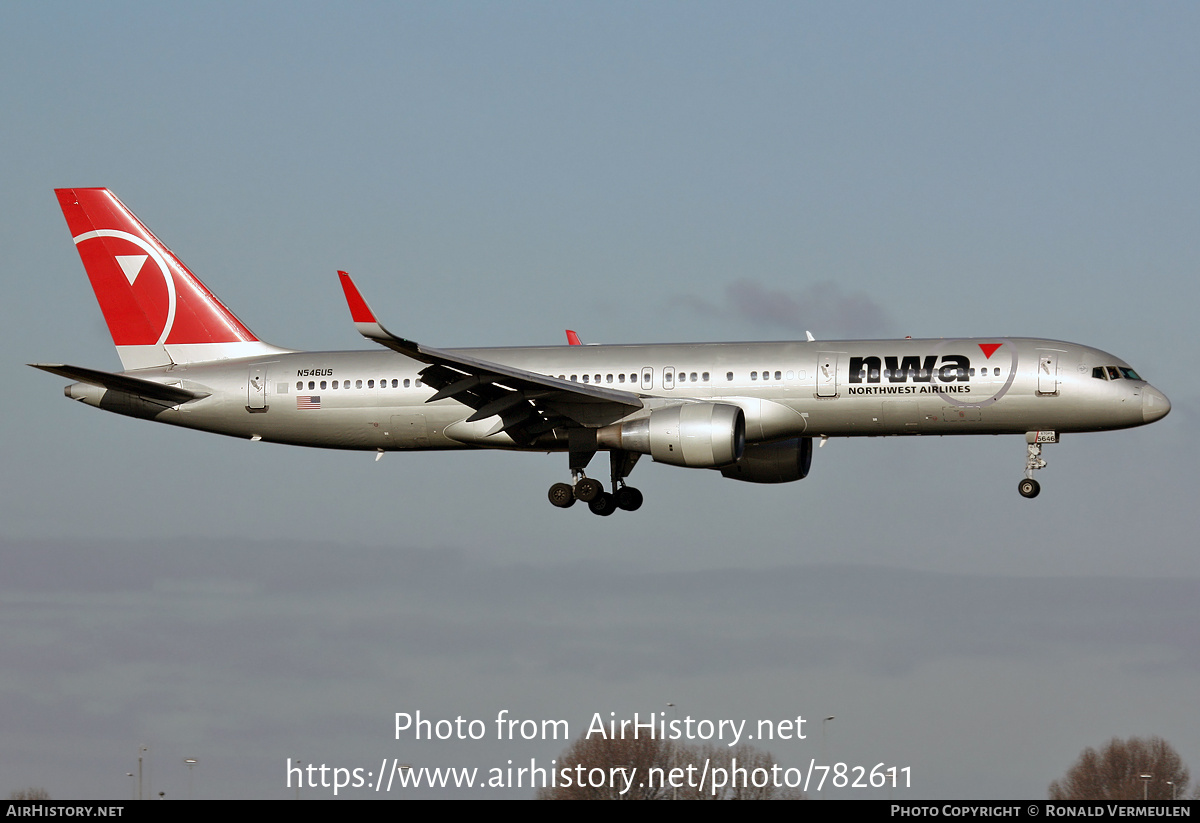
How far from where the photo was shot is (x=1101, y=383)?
4916cm

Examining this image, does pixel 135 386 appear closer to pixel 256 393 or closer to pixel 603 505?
pixel 256 393

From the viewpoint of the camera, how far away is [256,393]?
2144 inches

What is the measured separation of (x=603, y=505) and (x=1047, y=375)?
1382 cm

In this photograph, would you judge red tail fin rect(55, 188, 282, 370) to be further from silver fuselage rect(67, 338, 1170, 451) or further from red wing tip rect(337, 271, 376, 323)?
red wing tip rect(337, 271, 376, 323)

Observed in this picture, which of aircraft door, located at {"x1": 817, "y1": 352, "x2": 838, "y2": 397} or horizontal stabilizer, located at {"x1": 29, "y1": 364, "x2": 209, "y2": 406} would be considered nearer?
aircraft door, located at {"x1": 817, "y1": 352, "x2": 838, "y2": 397}

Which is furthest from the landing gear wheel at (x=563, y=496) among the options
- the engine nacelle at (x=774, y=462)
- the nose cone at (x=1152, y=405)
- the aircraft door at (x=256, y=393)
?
the nose cone at (x=1152, y=405)

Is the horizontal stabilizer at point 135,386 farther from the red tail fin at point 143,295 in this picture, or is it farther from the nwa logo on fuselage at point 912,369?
the nwa logo on fuselage at point 912,369

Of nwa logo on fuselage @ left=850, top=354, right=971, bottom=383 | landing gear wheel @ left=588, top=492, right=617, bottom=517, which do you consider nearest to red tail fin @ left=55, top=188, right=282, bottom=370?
landing gear wheel @ left=588, top=492, right=617, bottom=517

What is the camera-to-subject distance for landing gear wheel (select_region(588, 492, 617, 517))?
53.8 m

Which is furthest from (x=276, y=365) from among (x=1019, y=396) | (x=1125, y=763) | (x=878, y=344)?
(x=1125, y=763)

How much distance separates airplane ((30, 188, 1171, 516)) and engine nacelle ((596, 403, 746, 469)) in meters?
0.04

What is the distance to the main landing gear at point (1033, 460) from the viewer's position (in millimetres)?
49972
